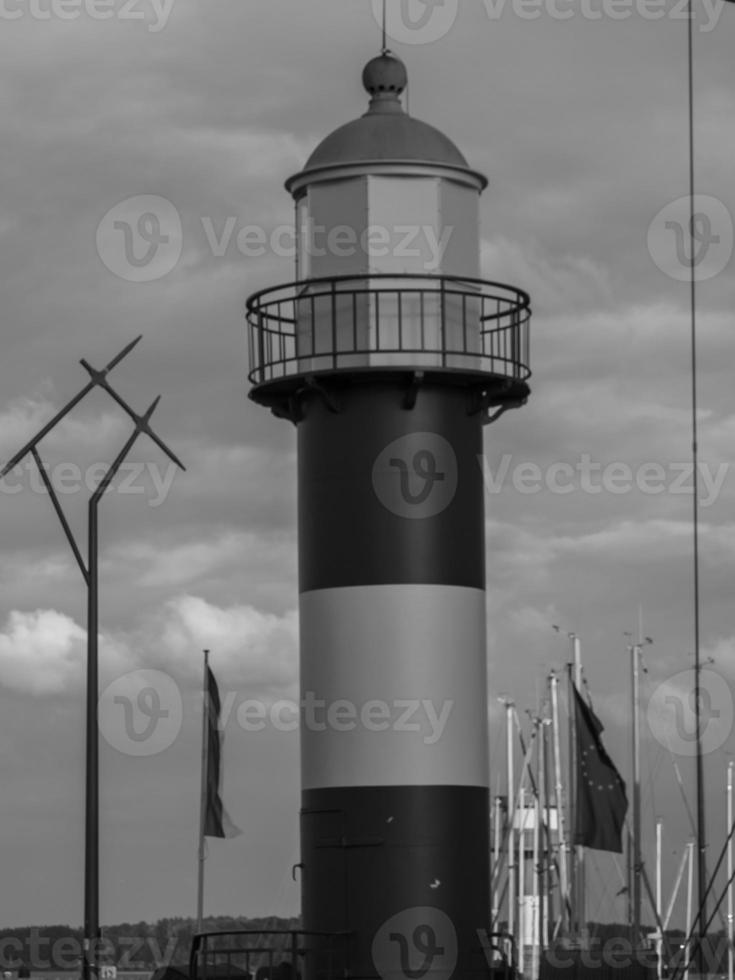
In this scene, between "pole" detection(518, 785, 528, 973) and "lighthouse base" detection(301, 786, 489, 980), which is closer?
"lighthouse base" detection(301, 786, 489, 980)

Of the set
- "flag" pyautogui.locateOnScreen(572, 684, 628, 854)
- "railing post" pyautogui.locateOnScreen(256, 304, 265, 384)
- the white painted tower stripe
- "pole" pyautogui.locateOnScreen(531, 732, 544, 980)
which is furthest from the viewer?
"pole" pyautogui.locateOnScreen(531, 732, 544, 980)

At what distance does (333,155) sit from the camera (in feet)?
96.3

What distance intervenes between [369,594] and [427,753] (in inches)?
85.6

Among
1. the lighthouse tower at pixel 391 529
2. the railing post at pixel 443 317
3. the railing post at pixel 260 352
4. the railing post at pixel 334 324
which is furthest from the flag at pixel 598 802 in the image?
the railing post at pixel 334 324

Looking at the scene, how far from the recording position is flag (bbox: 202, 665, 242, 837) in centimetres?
4597

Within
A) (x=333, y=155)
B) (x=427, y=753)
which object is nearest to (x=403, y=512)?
(x=427, y=753)

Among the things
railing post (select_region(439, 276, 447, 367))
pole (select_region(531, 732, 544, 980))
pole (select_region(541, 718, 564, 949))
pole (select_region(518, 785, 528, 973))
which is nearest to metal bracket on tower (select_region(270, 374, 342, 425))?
railing post (select_region(439, 276, 447, 367))

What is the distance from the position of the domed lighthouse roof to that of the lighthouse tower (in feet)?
0.10

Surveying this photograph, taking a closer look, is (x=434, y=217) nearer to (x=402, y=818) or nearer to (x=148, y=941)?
(x=402, y=818)

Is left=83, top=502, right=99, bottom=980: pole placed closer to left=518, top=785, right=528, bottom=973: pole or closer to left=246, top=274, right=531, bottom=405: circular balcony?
left=246, top=274, right=531, bottom=405: circular balcony

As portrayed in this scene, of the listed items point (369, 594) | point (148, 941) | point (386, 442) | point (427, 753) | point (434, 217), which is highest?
point (434, 217)

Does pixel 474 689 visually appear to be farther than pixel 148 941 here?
No

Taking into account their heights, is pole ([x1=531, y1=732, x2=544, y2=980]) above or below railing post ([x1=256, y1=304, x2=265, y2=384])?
below

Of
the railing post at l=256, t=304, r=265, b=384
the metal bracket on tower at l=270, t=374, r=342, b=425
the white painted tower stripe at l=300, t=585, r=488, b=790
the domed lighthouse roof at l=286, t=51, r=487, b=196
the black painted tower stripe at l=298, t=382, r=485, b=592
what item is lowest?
the white painted tower stripe at l=300, t=585, r=488, b=790
